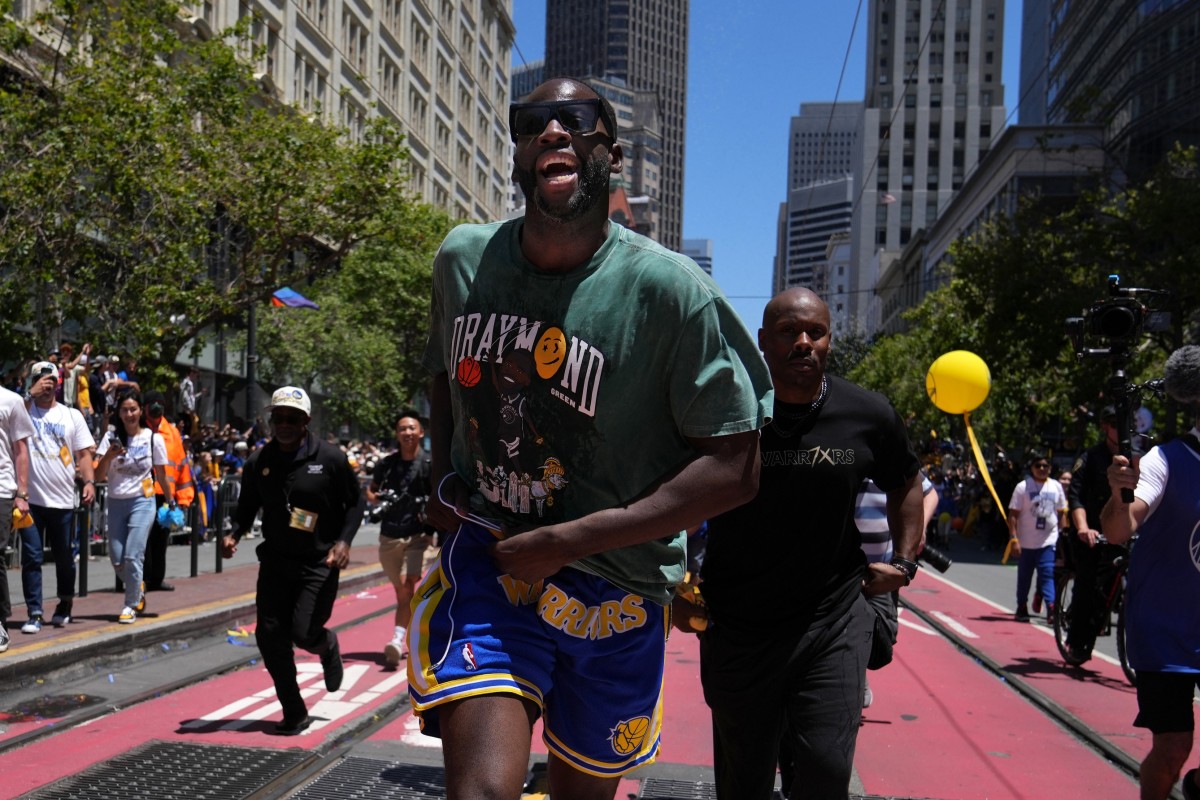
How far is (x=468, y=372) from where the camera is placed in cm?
272

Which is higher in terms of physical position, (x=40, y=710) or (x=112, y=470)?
(x=112, y=470)

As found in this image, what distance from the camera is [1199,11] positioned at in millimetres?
42781

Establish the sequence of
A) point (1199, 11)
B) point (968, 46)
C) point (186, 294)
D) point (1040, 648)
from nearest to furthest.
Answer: point (1040, 648)
point (186, 294)
point (1199, 11)
point (968, 46)

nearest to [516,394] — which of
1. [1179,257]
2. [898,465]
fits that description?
[898,465]

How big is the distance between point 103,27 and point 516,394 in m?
18.9

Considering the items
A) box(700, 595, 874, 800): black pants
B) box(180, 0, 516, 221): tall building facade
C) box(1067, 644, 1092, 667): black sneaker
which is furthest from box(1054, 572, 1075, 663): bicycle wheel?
box(180, 0, 516, 221): tall building facade

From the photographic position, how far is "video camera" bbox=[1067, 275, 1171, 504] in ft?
→ 14.9

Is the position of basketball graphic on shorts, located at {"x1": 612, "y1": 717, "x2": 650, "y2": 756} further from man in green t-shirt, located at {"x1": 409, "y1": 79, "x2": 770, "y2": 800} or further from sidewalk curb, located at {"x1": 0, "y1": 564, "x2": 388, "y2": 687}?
sidewalk curb, located at {"x1": 0, "y1": 564, "x2": 388, "y2": 687}

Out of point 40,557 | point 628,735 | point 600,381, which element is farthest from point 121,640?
point 600,381

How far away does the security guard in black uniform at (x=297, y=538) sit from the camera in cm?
662

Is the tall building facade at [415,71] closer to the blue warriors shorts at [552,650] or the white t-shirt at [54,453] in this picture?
the white t-shirt at [54,453]

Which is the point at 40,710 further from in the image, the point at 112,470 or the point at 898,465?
the point at 898,465

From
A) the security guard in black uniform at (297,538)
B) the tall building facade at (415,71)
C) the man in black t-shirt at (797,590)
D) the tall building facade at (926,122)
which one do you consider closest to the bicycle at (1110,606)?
the security guard in black uniform at (297,538)

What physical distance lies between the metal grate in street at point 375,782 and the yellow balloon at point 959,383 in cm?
545
